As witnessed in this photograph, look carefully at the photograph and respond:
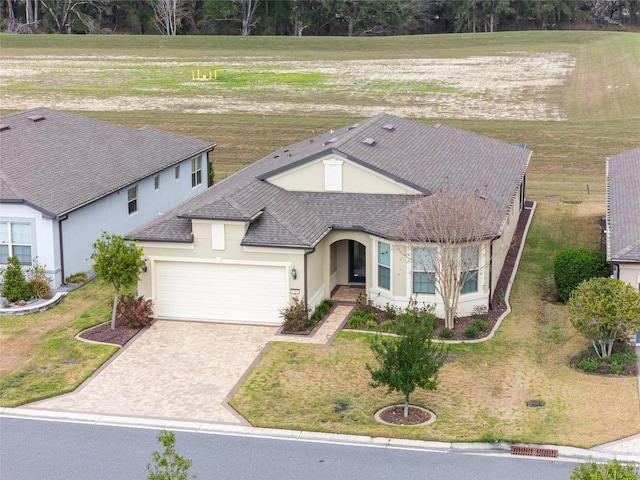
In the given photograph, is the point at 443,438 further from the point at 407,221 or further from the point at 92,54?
the point at 92,54

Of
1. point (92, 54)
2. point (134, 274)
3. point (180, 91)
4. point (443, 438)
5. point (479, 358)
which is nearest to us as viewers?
point (443, 438)

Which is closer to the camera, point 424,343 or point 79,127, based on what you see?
point 424,343

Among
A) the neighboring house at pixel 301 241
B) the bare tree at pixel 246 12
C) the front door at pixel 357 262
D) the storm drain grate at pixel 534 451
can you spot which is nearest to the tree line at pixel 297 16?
the bare tree at pixel 246 12

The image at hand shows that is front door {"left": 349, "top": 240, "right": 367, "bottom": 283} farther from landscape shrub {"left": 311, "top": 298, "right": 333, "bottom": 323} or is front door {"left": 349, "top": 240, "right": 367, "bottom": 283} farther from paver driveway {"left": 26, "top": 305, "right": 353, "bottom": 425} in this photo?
paver driveway {"left": 26, "top": 305, "right": 353, "bottom": 425}

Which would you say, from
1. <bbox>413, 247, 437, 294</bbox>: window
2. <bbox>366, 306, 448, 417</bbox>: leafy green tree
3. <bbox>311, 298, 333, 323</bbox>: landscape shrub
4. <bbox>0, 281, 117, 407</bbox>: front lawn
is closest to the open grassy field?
<bbox>366, 306, 448, 417</bbox>: leafy green tree

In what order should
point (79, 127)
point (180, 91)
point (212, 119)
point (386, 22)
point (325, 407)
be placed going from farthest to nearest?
point (386, 22) → point (180, 91) → point (212, 119) → point (79, 127) → point (325, 407)

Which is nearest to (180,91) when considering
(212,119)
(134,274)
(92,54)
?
(212,119)
